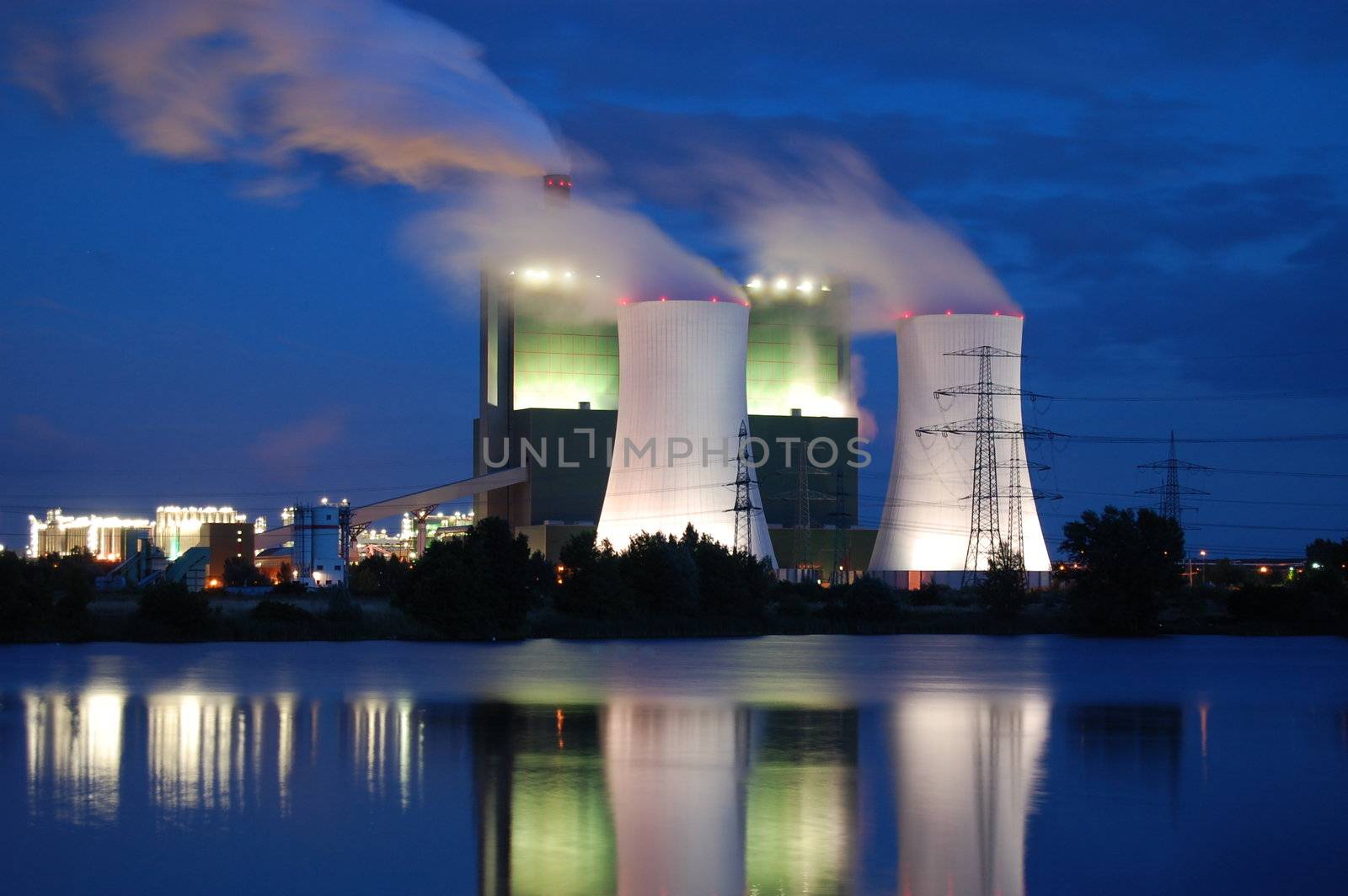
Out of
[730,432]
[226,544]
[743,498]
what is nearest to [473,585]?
[730,432]

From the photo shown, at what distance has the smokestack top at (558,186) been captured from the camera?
142 ft

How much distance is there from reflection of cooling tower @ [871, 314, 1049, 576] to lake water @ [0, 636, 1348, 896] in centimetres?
1248

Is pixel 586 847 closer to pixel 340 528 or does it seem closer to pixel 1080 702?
pixel 1080 702

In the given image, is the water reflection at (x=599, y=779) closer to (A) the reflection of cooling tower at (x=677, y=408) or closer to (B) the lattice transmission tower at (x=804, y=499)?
(A) the reflection of cooling tower at (x=677, y=408)

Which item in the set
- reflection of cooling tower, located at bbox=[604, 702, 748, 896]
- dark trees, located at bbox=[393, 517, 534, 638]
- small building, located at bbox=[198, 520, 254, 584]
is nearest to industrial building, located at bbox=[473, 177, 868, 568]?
small building, located at bbox=[198, 520, 254, 584]

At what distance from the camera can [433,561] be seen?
89.4ft

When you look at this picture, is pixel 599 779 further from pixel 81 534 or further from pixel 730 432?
pixel 81 534

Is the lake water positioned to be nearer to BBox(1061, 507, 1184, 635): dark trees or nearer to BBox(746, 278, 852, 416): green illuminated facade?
BBox(1061, 507, 1184, 635): dark trees

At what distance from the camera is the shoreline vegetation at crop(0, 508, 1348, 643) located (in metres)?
26.9

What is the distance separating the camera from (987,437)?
3153 centimetres

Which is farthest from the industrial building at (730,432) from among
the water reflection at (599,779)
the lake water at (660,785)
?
the water reflection at (599,779)

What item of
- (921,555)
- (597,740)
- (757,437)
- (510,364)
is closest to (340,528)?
(510,364)

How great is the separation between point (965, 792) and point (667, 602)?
19.7 m

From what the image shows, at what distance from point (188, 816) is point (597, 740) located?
4351 mm
